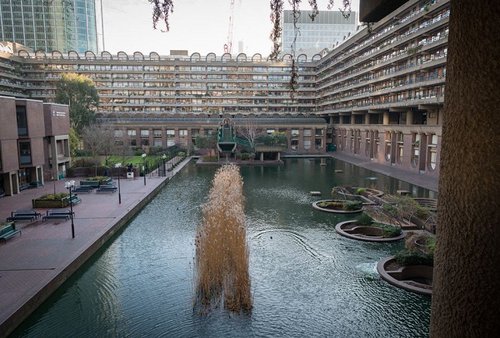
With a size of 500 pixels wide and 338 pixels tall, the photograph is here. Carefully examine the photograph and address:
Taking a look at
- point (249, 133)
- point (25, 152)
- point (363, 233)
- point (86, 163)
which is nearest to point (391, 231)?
point (363, 233)

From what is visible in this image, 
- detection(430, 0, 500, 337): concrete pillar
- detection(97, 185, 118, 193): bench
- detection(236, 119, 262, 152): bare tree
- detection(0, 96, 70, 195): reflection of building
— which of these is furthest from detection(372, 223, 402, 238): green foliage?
detection(236, 119, 262, 152): bare tree

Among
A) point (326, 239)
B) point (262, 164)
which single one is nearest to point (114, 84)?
point (262, 164)

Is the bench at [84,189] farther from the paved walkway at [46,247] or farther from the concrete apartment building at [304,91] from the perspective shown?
the concrete apartment building at [304,91]

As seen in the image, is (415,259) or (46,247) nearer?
(415,259)

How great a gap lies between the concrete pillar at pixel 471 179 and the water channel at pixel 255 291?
→ 11.1 m

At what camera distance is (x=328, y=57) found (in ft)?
267

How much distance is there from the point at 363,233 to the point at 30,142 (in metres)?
30.2

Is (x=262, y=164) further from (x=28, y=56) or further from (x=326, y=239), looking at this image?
(x=28, y=56)

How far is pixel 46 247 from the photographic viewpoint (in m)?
19.2

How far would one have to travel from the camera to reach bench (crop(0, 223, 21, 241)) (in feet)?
66.2

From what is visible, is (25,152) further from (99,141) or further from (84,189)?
(99,141)

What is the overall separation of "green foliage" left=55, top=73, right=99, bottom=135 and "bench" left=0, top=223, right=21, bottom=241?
46601 mm

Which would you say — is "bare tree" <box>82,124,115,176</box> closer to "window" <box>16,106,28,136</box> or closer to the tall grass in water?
"window" <box>16,106,28,136</box>

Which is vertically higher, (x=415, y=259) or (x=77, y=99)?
(x=77, y=99)
